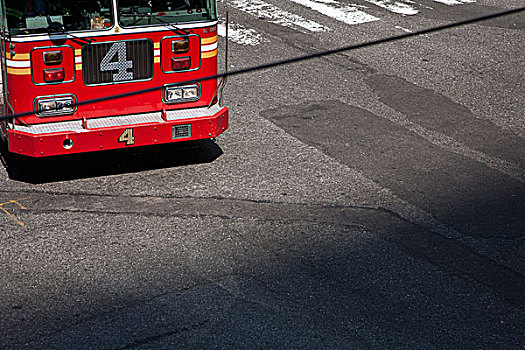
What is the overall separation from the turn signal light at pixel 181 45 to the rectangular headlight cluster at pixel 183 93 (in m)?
0.38

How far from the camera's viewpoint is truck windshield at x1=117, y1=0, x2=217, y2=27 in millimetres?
7250

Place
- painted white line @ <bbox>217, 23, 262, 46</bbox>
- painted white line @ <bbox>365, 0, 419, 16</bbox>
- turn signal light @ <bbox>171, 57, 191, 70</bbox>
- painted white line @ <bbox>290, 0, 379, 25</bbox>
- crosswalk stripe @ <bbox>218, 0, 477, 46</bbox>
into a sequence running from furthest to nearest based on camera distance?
painted white line @ <bbox>365, 0, 419, 16</bbox>
painted white line @ <bbox>290, 0, 379, 25</bbox>
crosswalk stripe @ <bbox>218, 0, 477, 46</bbox>
painted white line @ <bbox>217, 23, 262, 46</bbox>
turn signal light @ <bbox>171, 57, 191, 70</bbox>

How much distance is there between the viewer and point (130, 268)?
5.95 m

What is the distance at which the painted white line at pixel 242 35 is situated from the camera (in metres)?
12.9

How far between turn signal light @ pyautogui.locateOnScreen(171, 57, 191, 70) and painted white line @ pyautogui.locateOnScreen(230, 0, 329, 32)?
6427mm

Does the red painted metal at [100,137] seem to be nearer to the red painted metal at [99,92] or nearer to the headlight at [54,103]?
the red painted metal at [99,92]

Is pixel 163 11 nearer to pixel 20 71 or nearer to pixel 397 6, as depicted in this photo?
pixel 20 71

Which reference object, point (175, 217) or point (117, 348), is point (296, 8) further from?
point (117, 348)

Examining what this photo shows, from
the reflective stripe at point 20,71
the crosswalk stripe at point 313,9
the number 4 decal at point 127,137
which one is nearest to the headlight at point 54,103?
the reflective stripe at point 20,71

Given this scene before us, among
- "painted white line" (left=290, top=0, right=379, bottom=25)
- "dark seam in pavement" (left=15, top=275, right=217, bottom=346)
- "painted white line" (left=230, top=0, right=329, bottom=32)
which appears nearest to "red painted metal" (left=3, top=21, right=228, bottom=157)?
"dark seam in pavement" (left=15, top=275, right=217, bottom=346)

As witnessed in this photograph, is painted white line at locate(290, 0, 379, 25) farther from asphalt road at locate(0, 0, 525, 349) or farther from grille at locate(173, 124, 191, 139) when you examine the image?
grille at locate(173, 124, 191, 139)

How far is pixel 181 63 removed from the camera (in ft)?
24.9

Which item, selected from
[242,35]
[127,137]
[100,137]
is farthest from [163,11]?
[242,35]

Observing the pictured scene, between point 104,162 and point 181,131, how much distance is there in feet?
3.65
